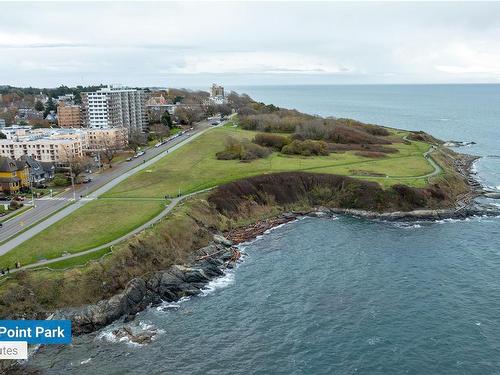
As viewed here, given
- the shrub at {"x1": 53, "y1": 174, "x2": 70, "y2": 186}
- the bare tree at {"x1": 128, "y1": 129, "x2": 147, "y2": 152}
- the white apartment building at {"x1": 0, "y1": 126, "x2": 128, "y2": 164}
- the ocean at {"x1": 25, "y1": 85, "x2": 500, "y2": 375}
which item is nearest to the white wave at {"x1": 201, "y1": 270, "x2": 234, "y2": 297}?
the ocean at {"x1": 25, "y1": 85, "x2": 500, "y2": 375}

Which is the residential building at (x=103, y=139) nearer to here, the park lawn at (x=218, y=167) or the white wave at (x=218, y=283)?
the park lawn at (x=218, y=167)

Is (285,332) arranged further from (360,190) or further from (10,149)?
(10,149)

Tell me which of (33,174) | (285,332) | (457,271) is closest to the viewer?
(285,332)

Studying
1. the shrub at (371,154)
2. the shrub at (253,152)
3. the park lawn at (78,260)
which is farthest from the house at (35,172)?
the shrub at (371,154)

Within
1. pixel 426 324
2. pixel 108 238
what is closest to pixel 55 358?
pixel 108 238

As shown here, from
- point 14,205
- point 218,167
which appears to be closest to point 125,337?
point 14,205
